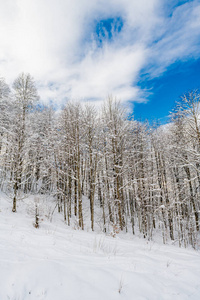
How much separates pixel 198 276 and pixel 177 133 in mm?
12779

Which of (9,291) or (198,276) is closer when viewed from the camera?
(9,291)

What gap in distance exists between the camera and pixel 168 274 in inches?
143

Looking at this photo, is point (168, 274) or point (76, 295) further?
point (168, 274)

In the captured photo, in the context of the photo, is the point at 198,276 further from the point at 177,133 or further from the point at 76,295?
the point at 177,133

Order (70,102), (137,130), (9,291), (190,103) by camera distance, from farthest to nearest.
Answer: (137,130) → (70,102) → (190,103) → (9,291)

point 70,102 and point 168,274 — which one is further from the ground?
point 70,102

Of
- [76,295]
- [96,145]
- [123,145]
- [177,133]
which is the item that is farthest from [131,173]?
[76,295]

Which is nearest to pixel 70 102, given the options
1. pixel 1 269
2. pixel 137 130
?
pixel 137 130

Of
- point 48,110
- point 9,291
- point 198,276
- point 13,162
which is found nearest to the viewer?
point 9,291

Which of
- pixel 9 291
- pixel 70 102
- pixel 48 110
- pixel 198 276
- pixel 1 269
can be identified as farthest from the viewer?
pixel 48 110

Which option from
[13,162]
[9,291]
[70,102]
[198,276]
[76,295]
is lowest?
[198,276]

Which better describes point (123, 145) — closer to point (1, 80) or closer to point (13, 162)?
point (13, 162)

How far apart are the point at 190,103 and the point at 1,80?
18.8 meters

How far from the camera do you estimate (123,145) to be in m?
14.2
